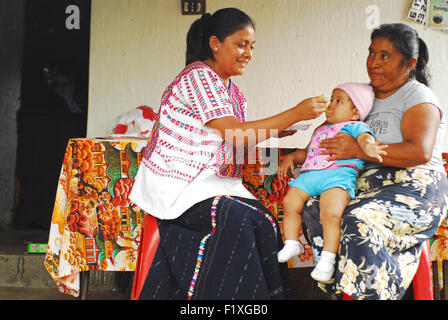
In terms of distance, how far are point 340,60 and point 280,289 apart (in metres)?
2.60

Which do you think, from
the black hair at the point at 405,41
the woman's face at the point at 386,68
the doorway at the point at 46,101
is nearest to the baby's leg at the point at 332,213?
the woman's face at the point at 386,68

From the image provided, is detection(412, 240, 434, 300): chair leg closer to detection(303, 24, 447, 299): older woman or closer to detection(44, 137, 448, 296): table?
detection(303, 24, 447, 299): older woman

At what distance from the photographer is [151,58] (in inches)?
159

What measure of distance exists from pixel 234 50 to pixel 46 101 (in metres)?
3.41

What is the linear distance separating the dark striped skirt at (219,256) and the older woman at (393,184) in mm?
253

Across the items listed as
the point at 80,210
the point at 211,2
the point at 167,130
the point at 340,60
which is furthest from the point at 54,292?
the point at 340,60

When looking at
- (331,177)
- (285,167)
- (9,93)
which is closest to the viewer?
(331,177)

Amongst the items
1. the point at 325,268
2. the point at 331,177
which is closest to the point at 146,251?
the point at 325,268

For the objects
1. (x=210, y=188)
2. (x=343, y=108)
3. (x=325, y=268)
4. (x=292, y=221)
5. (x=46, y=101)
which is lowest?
(x=325, y=268)

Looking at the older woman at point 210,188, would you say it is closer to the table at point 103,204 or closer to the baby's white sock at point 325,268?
the baby's white sock at point 325,268

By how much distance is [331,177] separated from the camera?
207cm

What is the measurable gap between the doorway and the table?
8.08 ft

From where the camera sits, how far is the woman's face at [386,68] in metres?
2.18

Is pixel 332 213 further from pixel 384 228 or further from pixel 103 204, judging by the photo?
pixel 103 204
